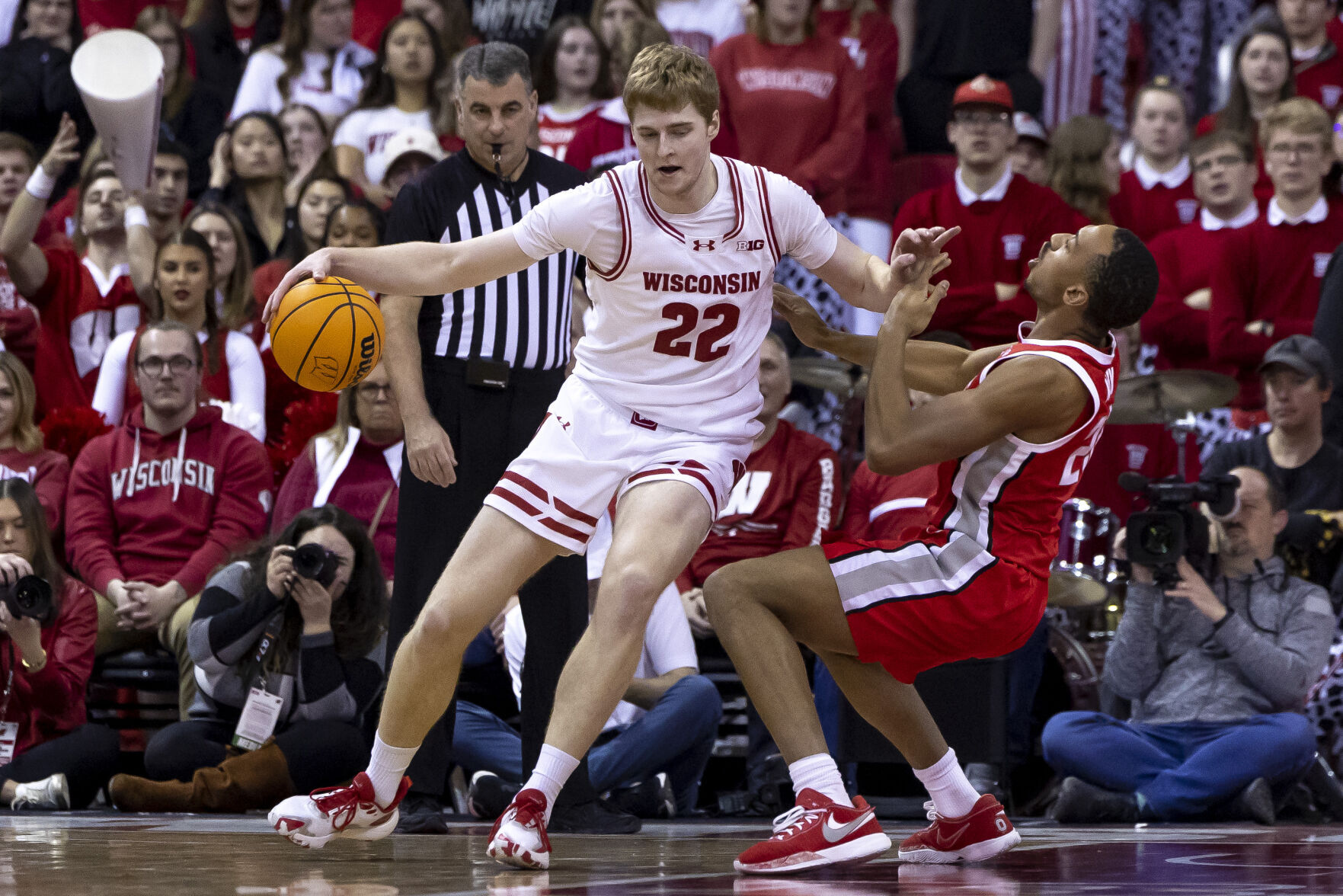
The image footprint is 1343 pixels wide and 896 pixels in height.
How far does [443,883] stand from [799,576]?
4.01 feet

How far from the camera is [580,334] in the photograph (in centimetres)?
801

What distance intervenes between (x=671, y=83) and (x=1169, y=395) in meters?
4.11

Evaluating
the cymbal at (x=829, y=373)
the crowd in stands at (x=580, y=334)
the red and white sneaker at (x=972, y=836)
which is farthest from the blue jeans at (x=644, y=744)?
the red and white sneaker at (x=972, y=836)

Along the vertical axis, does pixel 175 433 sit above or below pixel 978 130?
below

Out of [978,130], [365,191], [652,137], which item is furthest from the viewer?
[365,191]

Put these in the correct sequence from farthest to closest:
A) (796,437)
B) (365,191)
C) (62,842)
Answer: (365,191) → (796,437) → (62,842)

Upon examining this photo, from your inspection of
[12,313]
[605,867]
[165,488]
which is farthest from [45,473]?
[605,867]

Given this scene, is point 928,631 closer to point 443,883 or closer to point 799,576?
point 799,576

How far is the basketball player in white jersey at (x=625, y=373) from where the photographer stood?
4453 mm

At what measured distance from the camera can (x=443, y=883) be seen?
3.98m

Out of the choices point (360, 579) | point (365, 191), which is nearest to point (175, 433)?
point (360, 579)

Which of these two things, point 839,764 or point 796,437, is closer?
point 839,764

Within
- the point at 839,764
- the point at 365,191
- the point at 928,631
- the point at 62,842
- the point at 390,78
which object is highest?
the point at 390,78

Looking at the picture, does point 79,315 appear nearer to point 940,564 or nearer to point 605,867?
point 605,867
